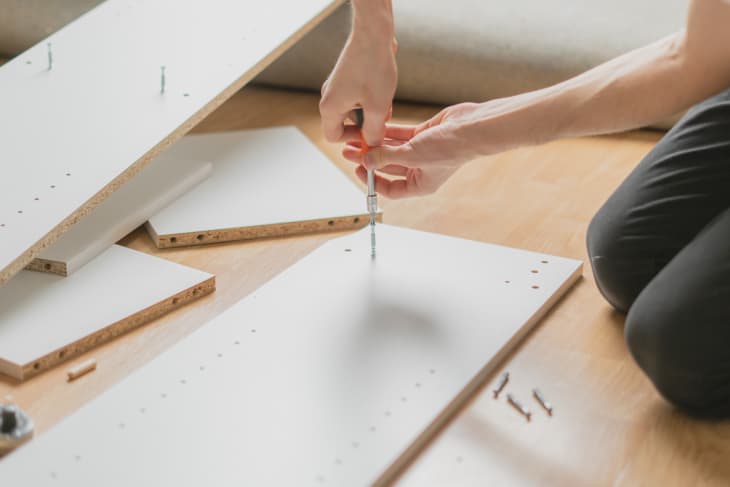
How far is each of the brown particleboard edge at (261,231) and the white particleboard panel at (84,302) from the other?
12 cm

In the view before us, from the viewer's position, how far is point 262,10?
2.89 m

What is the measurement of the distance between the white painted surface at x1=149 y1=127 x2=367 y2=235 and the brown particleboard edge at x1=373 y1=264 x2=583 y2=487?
58cm

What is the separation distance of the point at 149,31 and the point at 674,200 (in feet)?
5.38

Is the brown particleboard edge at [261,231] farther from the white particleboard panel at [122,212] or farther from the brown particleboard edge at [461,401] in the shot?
the brown particleboard edge at [461,401]

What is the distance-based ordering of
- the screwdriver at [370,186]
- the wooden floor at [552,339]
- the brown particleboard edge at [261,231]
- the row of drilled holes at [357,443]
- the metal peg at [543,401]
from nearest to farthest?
the row of drilled holes at [357,443]
the wooden floor at [552,339]
the metal peg at [543,401]
the screwdriver at [370,186]
the brown particleboard edge at [261,231]

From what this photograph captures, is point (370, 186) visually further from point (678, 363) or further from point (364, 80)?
point (678, 363)

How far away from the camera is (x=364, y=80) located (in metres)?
1.83

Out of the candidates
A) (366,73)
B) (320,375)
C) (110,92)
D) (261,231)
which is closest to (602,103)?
(366,73)

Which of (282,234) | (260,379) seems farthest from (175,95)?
(260,379)

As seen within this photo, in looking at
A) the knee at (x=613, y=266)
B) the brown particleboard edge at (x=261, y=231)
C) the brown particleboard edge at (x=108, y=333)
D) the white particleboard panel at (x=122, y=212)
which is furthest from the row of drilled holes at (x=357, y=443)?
the white particleboard panel at (x=122, y=212)

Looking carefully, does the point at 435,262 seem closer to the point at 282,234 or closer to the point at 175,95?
the point at 282,234

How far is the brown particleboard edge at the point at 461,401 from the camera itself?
1.51 metres

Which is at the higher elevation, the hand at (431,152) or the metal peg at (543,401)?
the hand at (431,152)

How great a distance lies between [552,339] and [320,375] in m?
0.50
